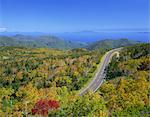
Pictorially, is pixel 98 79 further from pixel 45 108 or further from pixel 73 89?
pixel 45 108

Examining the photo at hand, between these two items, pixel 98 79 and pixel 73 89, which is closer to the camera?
pixel 73 89

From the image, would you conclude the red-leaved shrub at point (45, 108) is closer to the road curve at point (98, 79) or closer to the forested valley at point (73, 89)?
the forested valley at point (73, 89)

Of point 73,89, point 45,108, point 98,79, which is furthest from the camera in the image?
point 98,79

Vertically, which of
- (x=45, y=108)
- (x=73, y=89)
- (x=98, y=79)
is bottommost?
(x=73, y=89)

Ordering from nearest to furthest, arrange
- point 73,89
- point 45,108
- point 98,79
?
point 45,108 → point 73,89 → point 98,79

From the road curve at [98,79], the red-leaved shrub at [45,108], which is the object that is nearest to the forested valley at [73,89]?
the red-leaved shrub at [45,108]

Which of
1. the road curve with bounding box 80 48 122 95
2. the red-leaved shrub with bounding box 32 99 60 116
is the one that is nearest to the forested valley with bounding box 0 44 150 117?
the red-leaved shrub with bounding box 32 99 60 116

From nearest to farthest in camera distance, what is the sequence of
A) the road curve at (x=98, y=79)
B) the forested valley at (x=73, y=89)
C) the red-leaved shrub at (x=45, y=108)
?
the forested valley at (x=73, y=89) → the red-leaved shrub at (x=45, y=108) → the road curve at (x=98, y=79)

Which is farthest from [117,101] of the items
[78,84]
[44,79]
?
[44,79]

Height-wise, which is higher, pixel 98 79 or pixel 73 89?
pixel 98 79

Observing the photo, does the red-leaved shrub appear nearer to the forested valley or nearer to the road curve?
the forested valley

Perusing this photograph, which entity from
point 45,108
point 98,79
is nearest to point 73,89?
point 98,79
